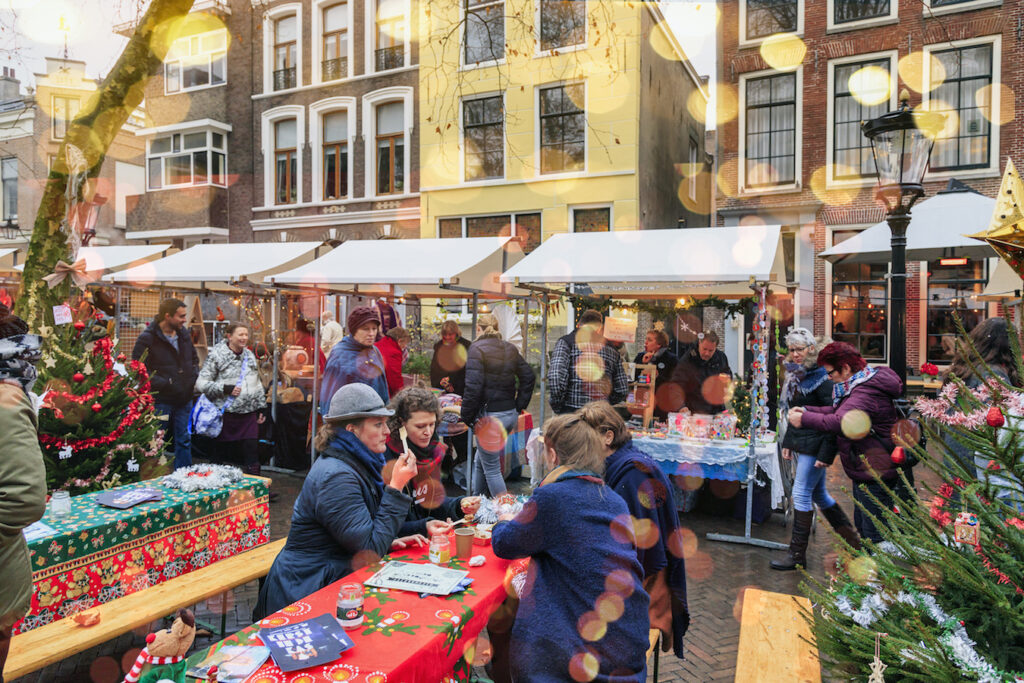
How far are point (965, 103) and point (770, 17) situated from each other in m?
4.40

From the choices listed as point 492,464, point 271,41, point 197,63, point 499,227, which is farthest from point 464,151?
point 492,464

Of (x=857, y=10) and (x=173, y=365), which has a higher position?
(x=857, y=10)

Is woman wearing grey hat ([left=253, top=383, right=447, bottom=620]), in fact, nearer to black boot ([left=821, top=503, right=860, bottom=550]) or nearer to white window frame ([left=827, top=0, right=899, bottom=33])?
black boot ([left=821, top=503, right=860, bottom=550])

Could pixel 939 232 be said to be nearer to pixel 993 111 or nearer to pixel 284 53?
pixel 993 111

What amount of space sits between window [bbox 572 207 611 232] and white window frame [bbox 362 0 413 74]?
20.5 feet

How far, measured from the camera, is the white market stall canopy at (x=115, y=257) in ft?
32.2

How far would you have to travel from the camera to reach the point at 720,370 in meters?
7.45

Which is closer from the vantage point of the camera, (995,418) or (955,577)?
(995,418)

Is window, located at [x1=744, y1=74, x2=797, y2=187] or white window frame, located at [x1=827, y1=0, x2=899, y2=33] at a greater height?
white window frame, located at [x1=827, y1=0, x2=899, y2=33]

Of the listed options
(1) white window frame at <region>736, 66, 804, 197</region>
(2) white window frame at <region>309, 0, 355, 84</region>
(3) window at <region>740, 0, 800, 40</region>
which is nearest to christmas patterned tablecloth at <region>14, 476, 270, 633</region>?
(1) white window frame at <region>736, 66, 804, 197</region>

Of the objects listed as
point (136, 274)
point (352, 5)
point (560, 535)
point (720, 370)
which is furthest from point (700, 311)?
point (560, 535)

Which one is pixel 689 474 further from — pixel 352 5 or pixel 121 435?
pixel 352 5

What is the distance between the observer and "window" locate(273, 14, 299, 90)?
18.6 meters

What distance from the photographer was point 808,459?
195 inches
